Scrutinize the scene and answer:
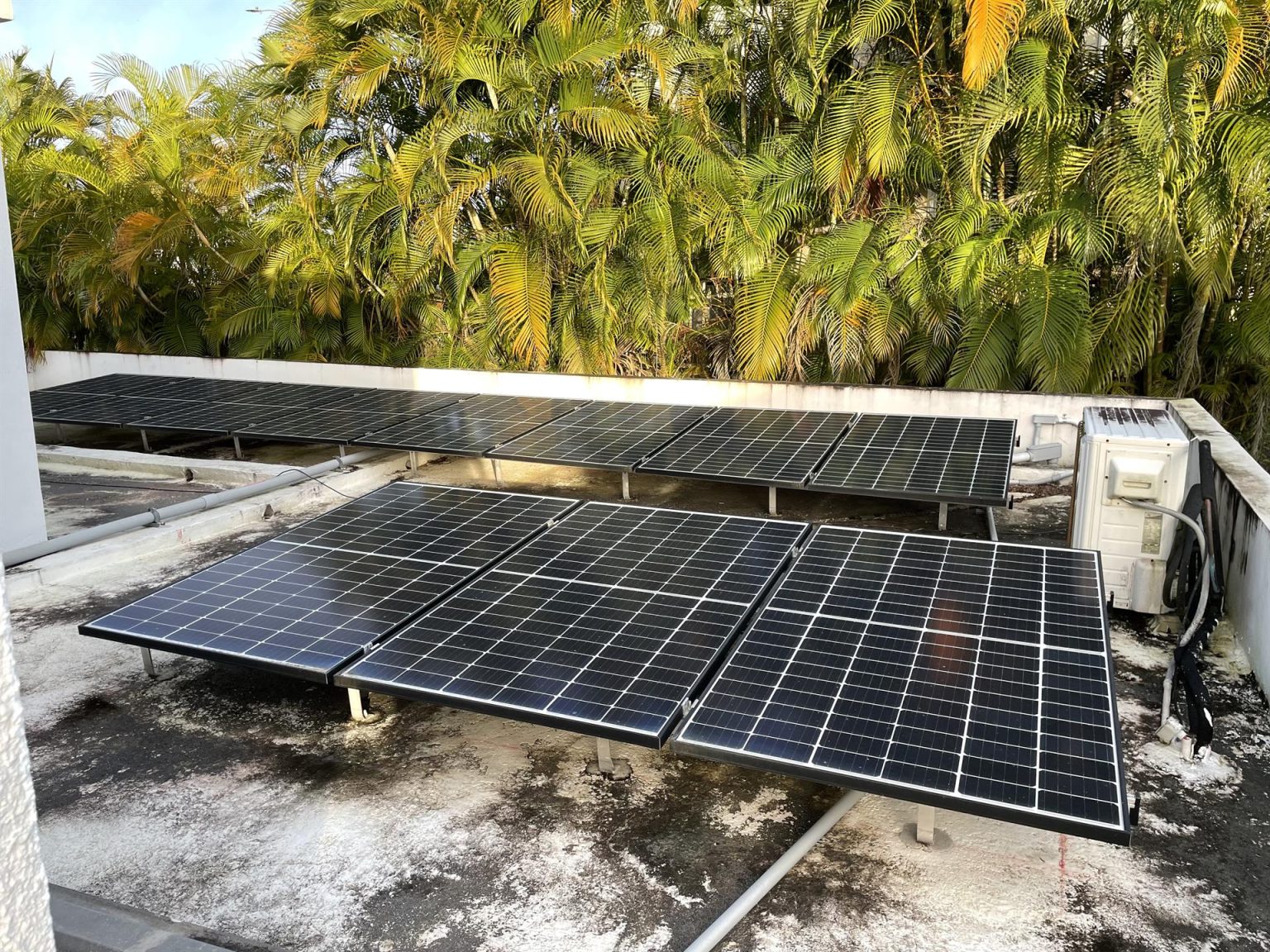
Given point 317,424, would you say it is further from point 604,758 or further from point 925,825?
point 925,825

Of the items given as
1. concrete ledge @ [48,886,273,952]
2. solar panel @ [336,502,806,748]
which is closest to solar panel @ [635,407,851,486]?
solar panel @ [336,502,806,748]

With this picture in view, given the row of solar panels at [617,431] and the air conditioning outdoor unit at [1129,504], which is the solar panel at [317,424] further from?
the air conditioning outdoor unit at [1129,504]

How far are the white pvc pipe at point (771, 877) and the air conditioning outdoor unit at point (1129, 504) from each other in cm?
316

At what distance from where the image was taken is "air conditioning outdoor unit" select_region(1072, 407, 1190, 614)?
22.0 feet

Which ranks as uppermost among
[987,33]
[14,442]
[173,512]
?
[987,33]

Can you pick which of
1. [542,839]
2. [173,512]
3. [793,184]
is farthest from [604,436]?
[542,839]

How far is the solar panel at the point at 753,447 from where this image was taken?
881 centimetres

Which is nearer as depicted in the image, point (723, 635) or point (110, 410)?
point (723, 635)

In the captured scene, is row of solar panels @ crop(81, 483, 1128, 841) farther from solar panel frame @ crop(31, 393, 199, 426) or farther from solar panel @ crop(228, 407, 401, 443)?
solar panel frame @ crop(31, 393, 199, 426)

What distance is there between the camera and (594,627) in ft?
18.0

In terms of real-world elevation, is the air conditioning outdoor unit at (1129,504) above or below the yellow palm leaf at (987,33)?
below

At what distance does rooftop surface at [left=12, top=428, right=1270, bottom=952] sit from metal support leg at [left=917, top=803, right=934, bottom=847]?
63 mm

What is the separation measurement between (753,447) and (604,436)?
1.62m

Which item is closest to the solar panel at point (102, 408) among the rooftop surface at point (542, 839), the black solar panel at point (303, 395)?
the black solar panel at point (303, 395)
